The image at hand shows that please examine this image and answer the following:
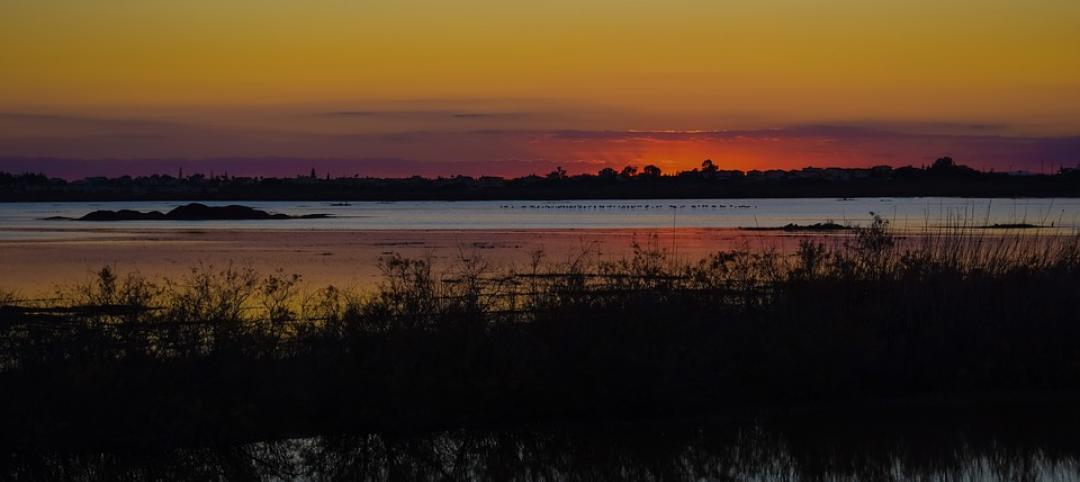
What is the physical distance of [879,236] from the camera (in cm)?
1731

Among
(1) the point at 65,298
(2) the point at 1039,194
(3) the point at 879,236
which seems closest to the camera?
(3) the point at 879,236

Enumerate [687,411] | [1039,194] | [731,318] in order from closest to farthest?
1. [687,411]
2. [731,318]
3. [1039,194]

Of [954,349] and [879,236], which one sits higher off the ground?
[879,236]

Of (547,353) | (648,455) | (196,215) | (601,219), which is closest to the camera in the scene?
(648,455)

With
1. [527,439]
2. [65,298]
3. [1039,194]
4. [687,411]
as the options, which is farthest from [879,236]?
[1039,194]

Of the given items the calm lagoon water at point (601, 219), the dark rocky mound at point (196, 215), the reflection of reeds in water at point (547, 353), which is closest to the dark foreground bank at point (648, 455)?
the reflection of reeds in water at point (547, 353)

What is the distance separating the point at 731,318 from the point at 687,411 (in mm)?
1667

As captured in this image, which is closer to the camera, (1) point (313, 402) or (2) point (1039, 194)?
(1) point (313, 402)

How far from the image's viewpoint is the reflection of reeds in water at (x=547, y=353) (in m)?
12.4

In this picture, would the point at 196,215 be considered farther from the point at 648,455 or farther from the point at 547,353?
the point at 648,455

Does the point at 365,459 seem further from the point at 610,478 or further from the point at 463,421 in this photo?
the point at 610,478

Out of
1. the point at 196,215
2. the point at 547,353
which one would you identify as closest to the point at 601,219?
the point at 196,215

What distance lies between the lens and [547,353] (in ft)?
44.2

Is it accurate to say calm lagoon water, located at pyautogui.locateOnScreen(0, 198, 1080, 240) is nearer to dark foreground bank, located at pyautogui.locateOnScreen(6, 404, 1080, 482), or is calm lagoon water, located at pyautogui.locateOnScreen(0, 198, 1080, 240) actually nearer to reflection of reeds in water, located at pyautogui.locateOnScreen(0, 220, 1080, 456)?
reflection of reeds in water, located at pyautogui.locateOnScreen(0, 220, 1080, 456)
